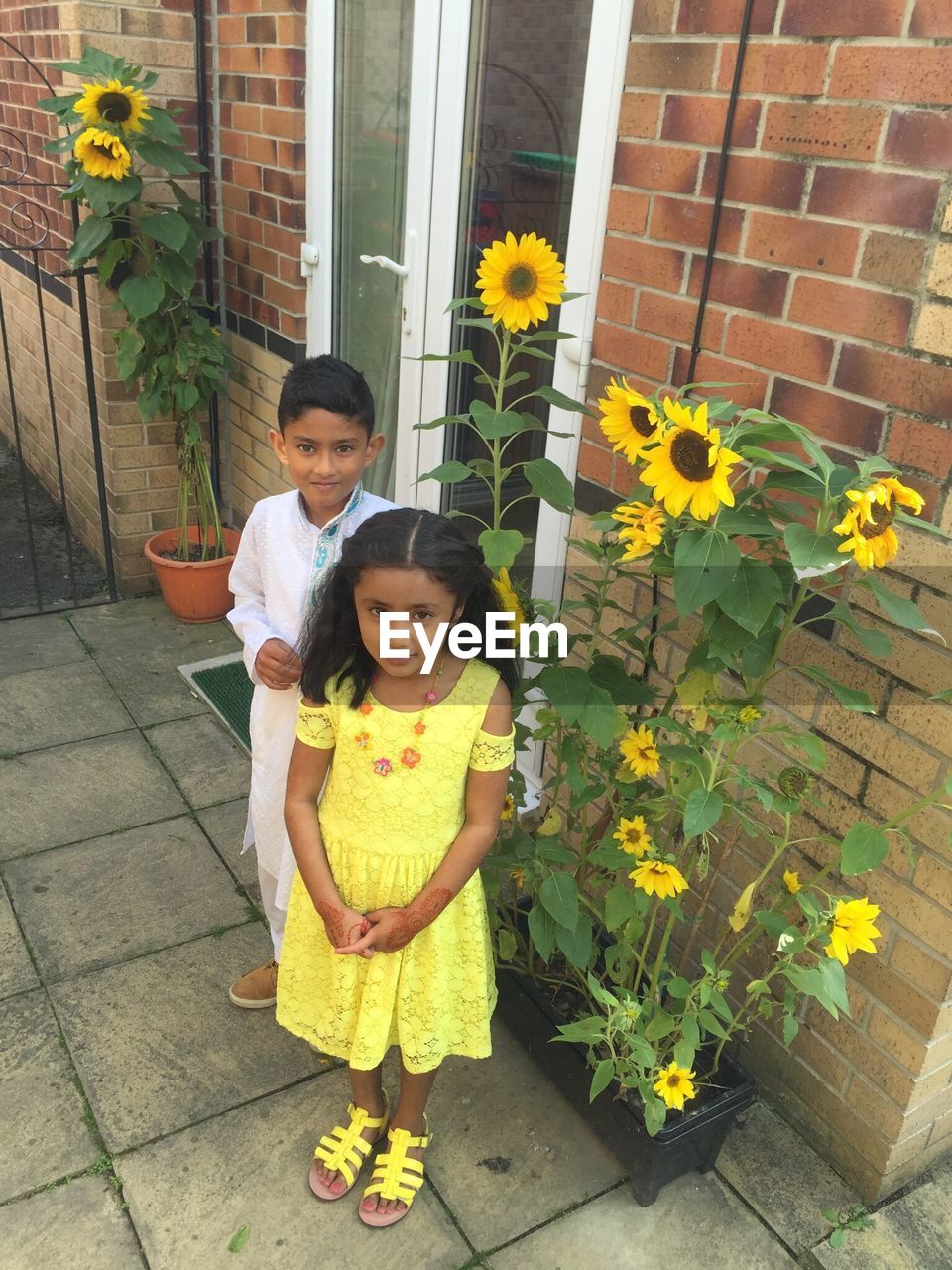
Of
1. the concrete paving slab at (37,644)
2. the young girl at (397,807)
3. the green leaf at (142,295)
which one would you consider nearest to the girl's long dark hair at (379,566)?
the young girl at (397,807)

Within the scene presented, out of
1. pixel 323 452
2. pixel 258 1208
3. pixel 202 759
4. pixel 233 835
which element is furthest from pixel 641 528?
pixel 202 759

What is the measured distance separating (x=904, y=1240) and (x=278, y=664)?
63.0 inches

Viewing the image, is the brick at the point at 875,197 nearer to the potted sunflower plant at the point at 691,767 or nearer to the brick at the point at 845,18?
the brick at the point at 845,18

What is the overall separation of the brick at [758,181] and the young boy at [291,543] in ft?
2.45

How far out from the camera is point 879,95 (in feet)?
5.32


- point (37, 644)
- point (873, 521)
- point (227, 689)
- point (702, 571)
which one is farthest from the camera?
point (37, 644)

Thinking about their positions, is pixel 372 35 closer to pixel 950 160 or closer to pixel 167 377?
pixel 167 377

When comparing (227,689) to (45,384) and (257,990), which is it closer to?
(257,990)

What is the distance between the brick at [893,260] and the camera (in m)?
1.61

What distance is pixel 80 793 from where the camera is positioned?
10.2ft

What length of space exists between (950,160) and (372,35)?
2.18m

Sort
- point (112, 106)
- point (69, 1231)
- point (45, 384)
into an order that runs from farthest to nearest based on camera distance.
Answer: point (45, 384)
point (112, 106)
point (69, 1231)

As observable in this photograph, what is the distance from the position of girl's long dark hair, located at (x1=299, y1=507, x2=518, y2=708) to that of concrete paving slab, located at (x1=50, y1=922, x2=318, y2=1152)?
97 cm

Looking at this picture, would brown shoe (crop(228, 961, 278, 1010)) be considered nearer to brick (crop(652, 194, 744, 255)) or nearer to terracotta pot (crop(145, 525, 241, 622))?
brick (crop(652, 194, 744, 255))
